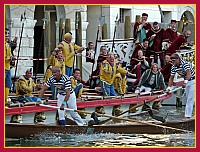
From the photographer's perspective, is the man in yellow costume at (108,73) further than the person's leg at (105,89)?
No

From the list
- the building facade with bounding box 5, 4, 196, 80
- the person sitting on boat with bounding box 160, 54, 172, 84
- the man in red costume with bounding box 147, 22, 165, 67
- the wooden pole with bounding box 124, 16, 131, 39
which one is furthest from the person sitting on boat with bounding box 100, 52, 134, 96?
the wooden pole with bounding box 124, 16, 131, 39

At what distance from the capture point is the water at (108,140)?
45.1ft

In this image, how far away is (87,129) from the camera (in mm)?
14438

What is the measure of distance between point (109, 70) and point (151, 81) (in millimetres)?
1532

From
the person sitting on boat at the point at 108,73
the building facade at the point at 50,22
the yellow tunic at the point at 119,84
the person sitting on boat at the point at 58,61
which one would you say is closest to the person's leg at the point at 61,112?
the person sitting on boat at the point at 58,61

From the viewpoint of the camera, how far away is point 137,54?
20531mm

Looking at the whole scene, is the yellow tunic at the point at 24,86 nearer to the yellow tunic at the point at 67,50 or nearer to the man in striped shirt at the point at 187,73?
the yellow tunic at the point at 67,50

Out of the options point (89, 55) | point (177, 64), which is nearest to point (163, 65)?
point (89, 55)

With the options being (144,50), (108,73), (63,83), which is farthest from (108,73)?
(63,83)

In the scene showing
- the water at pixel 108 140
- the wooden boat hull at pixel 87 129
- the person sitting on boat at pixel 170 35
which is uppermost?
the person sitting on boat at pixel 170 35

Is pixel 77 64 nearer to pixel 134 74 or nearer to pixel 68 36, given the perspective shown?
pixel 134 74

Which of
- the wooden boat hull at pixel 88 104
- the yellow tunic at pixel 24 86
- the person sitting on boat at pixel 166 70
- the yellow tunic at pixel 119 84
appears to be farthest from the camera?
the person sitting on boat at pixel 166 70

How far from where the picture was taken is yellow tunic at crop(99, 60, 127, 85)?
17.5 meters

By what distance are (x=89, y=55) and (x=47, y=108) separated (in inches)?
225
